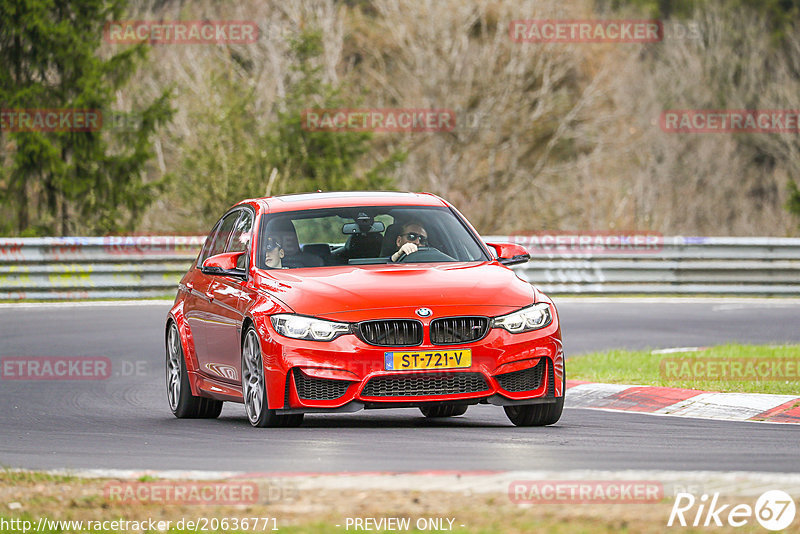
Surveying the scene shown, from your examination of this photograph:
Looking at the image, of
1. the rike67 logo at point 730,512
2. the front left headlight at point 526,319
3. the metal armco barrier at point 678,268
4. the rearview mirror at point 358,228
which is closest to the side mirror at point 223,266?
the rearview mirror at point 358,228

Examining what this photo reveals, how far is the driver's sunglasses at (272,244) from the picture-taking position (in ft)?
35.5

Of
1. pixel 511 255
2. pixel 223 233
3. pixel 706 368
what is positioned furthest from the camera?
pixel 706 368

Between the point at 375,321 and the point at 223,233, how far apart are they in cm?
298

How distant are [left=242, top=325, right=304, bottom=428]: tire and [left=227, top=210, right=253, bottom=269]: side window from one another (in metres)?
0.82

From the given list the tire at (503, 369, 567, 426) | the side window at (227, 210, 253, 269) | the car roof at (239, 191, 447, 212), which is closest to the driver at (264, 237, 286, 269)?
the side window at (227, 210, 253, 269)

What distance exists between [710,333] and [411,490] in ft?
42.5

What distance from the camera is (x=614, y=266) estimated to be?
83.7ft

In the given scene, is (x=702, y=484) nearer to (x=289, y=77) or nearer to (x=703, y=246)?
(x=703, y=246)

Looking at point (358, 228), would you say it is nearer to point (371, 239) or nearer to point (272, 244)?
point (371, 239)

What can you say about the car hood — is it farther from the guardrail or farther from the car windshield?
the guardrail

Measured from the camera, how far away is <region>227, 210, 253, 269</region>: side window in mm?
10945

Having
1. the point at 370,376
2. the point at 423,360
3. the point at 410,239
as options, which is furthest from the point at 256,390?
the point at 410,239

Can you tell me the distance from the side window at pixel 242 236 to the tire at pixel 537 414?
2172 millimetres

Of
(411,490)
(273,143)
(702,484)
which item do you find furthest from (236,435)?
(273,143)
